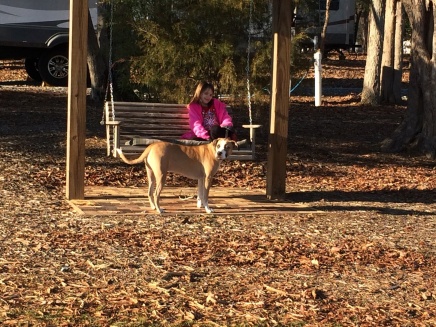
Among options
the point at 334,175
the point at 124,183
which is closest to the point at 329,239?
the point at 124,183

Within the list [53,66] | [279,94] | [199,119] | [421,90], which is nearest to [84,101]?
[199,119]

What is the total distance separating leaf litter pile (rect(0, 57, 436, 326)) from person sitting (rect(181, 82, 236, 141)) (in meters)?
1.14

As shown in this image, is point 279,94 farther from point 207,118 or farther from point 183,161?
point 183,161

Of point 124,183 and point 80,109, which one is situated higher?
point 80,109

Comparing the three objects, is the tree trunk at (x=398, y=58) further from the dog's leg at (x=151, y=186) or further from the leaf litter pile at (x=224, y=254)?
the dog's leg at (x=151, y=186)

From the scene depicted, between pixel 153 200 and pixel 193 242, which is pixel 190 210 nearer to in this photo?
pixel 153 200

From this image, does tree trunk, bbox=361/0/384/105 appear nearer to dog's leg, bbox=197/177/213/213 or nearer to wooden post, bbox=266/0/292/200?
wooden post, bbox=266/0/292/200

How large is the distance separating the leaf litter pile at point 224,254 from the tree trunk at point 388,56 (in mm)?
8378

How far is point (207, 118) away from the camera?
10047 mm

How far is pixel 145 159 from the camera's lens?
29.1 feet

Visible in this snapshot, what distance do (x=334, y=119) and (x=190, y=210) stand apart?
31.0 ft

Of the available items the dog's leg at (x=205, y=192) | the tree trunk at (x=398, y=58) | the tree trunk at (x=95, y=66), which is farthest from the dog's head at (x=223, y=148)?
the tree trunk at (x=398, y=58)

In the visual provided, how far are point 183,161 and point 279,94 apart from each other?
5.00 feet

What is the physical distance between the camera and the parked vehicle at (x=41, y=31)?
21281mm
